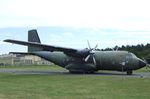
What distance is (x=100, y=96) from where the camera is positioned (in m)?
18.3

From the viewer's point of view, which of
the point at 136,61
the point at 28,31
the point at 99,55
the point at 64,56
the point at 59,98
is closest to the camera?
the point at 59,98

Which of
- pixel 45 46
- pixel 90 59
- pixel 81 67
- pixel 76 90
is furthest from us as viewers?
pixel 81 67

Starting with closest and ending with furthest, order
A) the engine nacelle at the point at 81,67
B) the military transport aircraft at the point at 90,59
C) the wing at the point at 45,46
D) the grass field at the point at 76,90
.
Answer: the grass field at the point at 76,90, the wing at the point at 45,46, the military transport aircraft at the point at 90,59, the engine nacelle at the point at 81,67

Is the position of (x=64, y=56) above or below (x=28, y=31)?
below

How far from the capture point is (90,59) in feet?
155

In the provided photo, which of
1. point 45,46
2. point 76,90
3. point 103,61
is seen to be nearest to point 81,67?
point 103,61

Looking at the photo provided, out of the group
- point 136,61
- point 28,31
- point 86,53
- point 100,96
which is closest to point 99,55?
point 86,53

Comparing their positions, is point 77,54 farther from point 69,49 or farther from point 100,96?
point 100,96

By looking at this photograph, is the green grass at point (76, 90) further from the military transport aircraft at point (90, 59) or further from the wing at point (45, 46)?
the military transport aircraft at point (90, 59)

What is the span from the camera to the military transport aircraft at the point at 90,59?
44188mm

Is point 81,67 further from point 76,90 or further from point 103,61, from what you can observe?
point 76,90

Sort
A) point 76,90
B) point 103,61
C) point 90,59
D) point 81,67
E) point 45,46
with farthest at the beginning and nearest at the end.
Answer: point 81,67
point 90,59
point 103,61
point 45,46
point 76,90

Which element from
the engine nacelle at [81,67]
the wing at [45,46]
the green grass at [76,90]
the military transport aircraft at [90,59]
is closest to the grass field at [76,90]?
the green grass at [76,90]

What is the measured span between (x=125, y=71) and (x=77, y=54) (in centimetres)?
588
